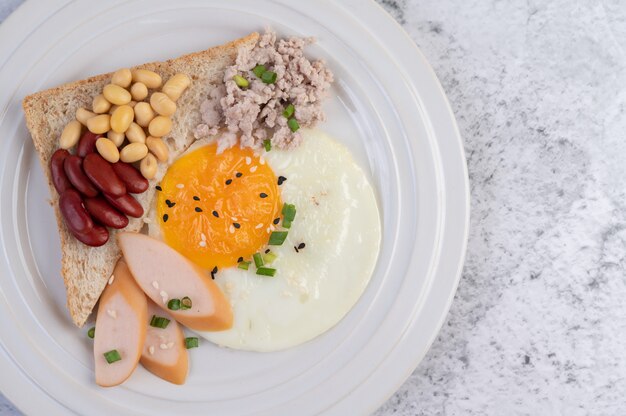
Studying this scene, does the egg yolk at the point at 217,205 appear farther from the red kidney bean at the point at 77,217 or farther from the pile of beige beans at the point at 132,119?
the red kidney bean at the point at 77,217

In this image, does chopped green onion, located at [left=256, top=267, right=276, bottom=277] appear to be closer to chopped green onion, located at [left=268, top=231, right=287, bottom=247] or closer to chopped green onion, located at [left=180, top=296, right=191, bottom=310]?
chopped green onion, located at [left=268, top=231, right=287, bottom=247]

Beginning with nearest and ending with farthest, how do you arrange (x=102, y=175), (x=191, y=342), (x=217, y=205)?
(x=102, y=175)
(x=217, y=205)
(x=191, y=342)

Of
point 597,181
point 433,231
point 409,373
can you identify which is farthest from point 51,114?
point 597,181

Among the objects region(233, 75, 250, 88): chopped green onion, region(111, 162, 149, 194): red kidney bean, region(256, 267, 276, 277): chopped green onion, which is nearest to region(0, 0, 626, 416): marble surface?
region(233, 75, 250, 88): chopped green onion

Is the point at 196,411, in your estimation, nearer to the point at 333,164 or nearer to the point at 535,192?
the point at 333,164

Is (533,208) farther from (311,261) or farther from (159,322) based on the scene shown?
(159,322)

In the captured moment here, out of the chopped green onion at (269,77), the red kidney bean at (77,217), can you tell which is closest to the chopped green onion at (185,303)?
the red kidney bean at (77,217)

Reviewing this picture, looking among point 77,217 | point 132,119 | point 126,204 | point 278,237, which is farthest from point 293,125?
point 77,217
